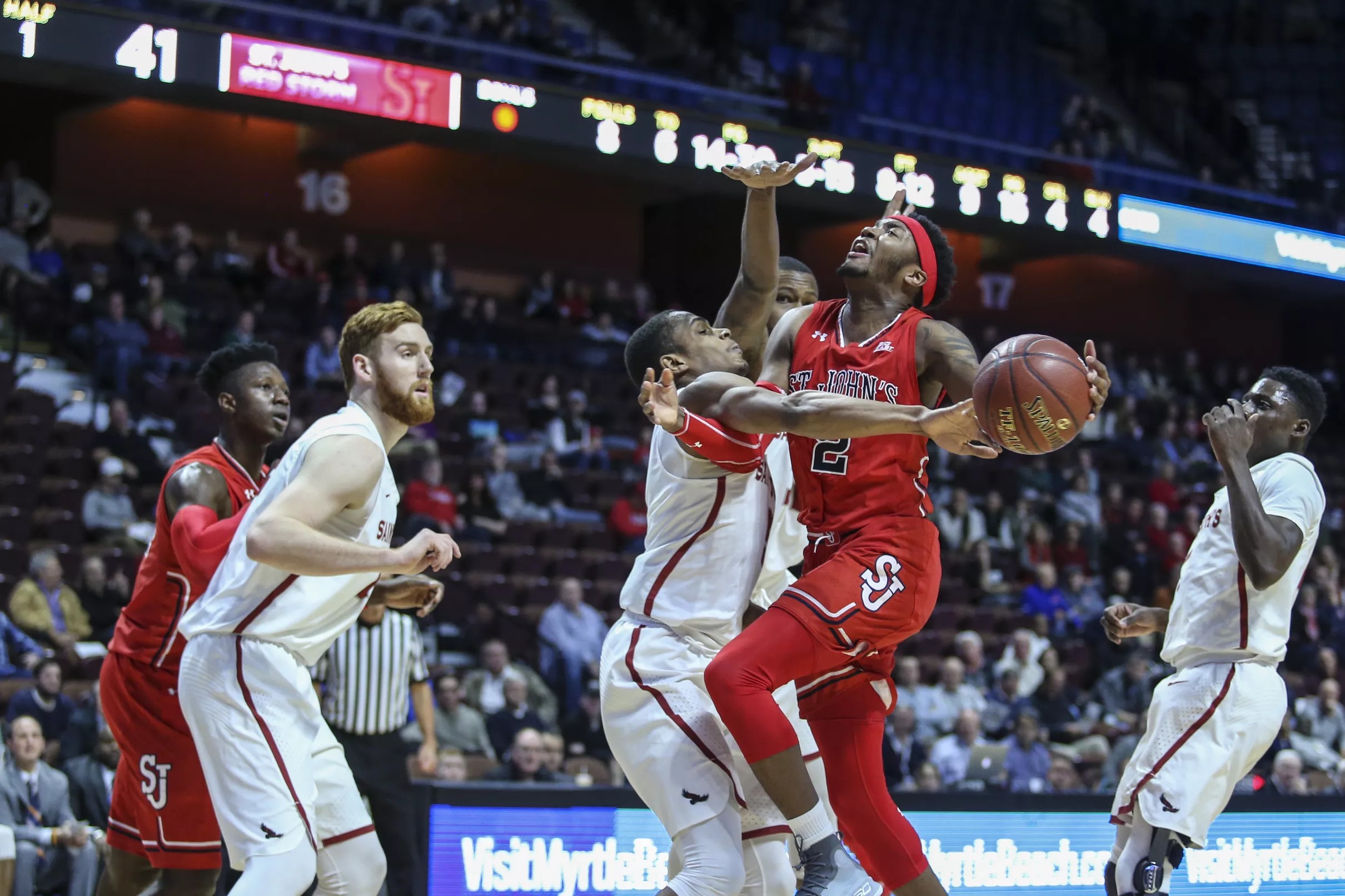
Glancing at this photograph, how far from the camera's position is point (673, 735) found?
4.25 meters

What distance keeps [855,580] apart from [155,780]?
2.35m

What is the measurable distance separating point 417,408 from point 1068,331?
67.4 feet

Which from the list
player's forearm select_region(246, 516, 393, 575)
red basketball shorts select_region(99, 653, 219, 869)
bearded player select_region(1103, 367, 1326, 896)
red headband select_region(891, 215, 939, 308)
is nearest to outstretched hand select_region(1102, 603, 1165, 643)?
A: bearded player select_region(1103, 367, 1326, 896)

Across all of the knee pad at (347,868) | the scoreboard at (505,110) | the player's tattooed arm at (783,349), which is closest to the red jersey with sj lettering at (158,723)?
the knee pad at (347,868)

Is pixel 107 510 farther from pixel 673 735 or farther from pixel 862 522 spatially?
pixel 862 522

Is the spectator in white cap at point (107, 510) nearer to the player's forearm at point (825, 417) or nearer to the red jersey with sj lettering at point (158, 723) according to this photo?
the red jersey with sj lettering at point (158, 723)

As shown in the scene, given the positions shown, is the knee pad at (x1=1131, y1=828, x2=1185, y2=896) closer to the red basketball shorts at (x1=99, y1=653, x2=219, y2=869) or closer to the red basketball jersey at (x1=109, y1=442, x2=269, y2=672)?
the red basketball shorts at (x1=99, y1=653, x2=219, y2=869)

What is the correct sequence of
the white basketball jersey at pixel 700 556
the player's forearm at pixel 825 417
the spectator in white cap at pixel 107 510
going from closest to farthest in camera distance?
the player's forearm at pixel 825 417, the white basketball jersey at pixel 700 556, the spectator in white cap at pixel 107 510

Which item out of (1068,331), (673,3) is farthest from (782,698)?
(1068,331)

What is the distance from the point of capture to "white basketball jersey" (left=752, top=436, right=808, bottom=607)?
15.5 ft

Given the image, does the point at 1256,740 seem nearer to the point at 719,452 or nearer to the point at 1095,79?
the point at 719,452

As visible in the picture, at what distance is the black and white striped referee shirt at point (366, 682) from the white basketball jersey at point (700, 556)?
2.97 m

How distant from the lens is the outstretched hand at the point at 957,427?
377cm

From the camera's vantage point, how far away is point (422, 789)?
21.0ft
